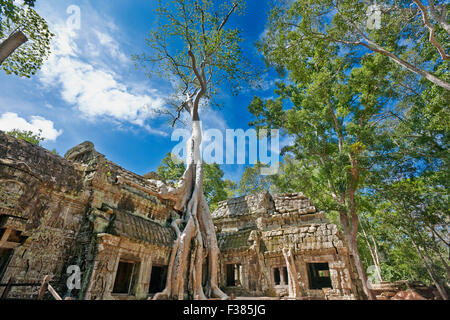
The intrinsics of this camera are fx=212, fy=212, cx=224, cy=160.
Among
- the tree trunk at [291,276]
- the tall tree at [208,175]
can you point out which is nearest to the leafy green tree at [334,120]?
the tree trunk at [291,276]

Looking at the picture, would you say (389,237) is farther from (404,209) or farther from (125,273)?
(125,273)

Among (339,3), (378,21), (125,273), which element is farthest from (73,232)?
(378,21)

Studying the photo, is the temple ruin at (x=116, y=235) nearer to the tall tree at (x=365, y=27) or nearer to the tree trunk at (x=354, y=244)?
the tree trunk at (x=354, y=244)

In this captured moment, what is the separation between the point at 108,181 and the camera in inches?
299

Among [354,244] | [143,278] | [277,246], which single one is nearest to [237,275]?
[277,246]

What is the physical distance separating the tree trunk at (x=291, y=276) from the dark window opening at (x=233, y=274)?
8.50ft

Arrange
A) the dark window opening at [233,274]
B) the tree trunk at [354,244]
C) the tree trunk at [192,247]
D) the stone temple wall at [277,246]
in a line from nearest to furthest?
the tree trunk at [192,247]
the tree trunk at [354,244]
the stone temple wall at [277,246]
the dark window opening at [233,274]

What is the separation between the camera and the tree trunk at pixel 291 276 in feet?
26.3

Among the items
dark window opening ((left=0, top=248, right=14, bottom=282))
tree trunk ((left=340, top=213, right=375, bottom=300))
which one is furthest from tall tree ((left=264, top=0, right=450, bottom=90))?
dark window opening ((left=0, top=248, right=14, bottom=282))

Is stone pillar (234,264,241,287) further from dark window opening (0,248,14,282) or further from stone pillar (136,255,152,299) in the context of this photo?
dark window opening (0,248,14,282)

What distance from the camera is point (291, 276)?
27.2ft

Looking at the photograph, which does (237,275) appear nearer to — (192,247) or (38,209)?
(192,247)
